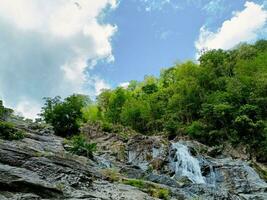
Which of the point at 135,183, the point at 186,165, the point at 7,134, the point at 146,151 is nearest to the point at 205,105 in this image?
the point at 146,151

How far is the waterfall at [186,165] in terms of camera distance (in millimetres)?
25697

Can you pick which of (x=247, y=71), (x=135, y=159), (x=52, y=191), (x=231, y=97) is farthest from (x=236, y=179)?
(x=247, y=71)

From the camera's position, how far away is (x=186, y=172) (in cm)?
2661

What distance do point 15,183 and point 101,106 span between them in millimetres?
63660

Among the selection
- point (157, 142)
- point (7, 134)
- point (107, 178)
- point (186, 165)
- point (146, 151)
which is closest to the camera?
point (107, 178)

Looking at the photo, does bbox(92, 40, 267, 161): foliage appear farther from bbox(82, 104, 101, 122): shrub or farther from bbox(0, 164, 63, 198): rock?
bbox(0, 164, 63, 198): rock

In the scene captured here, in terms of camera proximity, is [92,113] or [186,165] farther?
[92,113]

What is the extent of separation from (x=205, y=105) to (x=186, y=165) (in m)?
20.0

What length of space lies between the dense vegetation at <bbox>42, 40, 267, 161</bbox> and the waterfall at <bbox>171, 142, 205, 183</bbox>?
444 inches

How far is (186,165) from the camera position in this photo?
1097 inches

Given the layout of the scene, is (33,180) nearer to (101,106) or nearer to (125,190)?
(125,190)

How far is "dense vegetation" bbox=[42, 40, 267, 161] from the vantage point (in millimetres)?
39531

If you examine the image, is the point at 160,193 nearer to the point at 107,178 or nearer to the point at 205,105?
the point at 107,178

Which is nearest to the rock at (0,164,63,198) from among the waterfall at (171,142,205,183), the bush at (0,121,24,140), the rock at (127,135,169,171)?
the bush at (0,121,24,140)
